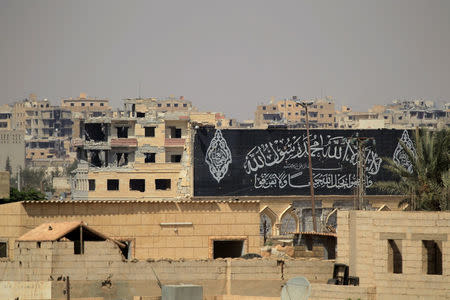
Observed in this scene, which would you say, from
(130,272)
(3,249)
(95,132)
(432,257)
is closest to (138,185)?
(95,132)

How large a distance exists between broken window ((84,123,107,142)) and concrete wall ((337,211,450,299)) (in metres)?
51.8

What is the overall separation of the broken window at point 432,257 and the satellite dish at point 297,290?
102 inches

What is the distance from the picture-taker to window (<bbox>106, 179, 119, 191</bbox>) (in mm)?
76312

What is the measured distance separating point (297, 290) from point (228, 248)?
27.3 feet

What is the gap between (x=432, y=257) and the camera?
26359 mm

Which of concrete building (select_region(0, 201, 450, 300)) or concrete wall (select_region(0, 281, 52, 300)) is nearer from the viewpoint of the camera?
concrete building (select_region(0, 201, 450, 300))

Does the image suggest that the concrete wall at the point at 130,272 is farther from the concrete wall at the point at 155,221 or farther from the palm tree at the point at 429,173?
the palm tree at the point at 429,173

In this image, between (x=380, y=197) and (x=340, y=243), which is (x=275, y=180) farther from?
(x=340, y=243)

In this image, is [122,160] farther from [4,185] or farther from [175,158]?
[4,185]

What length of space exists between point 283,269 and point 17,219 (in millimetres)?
6940

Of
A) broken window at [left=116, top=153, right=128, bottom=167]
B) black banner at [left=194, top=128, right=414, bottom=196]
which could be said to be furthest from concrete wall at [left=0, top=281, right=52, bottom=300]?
broken window at [left=116, top=153, right=128, bottom=167]

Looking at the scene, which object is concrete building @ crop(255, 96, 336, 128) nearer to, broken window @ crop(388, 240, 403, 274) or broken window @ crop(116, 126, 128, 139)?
broken window @ crop(116, 126, 128, 139)

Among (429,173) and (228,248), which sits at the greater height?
(429,173)

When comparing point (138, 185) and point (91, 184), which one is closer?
point (138, 185)
